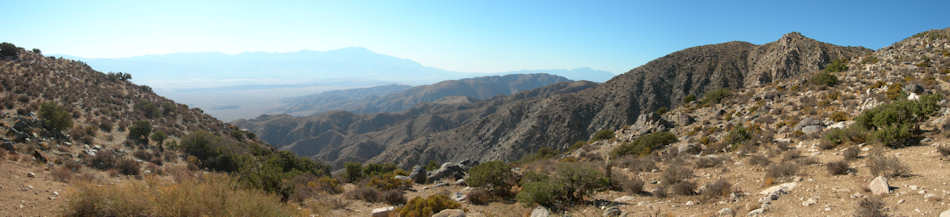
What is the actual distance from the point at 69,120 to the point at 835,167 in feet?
88.0

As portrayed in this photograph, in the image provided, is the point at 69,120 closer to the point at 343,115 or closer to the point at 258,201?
the point at 258,201

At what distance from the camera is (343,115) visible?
139375mm

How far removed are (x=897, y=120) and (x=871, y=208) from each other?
6646 millimetres

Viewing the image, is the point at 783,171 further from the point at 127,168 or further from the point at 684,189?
the point at 127,168

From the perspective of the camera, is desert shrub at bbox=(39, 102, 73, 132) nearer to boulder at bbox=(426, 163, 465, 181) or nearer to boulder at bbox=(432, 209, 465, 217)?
boulder at bbox=(426, 163, 465, 181)

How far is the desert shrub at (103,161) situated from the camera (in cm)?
1198

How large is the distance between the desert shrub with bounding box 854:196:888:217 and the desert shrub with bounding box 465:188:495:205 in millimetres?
7401

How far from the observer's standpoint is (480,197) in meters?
10.3

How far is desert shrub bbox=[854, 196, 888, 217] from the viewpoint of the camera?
4.56 metres

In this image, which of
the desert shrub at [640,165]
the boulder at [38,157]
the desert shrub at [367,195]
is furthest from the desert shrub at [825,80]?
the boulder at [38,157]

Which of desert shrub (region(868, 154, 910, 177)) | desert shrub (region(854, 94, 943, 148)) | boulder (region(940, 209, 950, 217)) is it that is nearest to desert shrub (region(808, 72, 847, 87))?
desert shrub (region(854, 94, 943, 148))

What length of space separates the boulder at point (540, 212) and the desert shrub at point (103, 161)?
14530mm

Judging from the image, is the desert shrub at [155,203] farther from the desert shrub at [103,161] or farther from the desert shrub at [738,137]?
the desert shrub at [738,137]

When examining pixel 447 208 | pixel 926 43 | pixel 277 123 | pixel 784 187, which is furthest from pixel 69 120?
pixel 277 123
